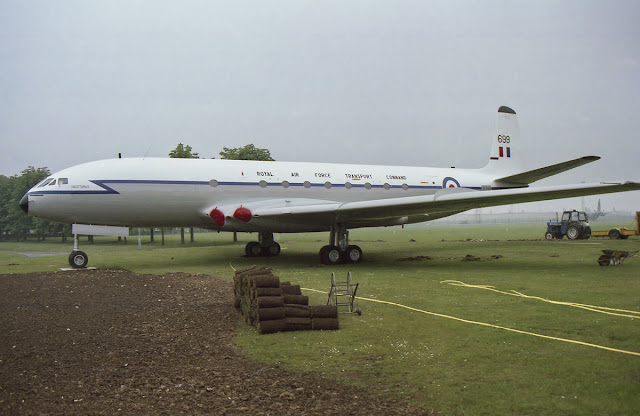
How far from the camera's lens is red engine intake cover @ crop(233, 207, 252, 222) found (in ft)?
50.9

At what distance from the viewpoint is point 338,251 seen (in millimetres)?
15930

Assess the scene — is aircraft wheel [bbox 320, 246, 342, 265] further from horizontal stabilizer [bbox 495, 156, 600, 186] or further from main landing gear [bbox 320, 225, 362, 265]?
horizontal stabilizer [bbox 495, 156, 600, 186]

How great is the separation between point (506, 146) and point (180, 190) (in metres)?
15.9

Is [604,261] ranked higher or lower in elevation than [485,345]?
higher

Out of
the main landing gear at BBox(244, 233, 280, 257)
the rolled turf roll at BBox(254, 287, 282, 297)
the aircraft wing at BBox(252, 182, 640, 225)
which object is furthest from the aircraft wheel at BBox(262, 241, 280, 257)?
the rolled turf roll at BBox(254, 287, 282, 297)

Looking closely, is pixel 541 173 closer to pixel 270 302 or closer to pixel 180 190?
pixel 180 190

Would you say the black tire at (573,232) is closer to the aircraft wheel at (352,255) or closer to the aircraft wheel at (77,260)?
the aircraft wheel at (352,255)

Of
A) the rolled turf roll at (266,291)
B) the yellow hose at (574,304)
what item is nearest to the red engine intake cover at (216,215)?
the yellow hose at (574,304)

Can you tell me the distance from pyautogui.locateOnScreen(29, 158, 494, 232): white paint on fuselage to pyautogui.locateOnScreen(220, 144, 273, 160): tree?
15.0m

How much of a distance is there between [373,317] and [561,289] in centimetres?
502

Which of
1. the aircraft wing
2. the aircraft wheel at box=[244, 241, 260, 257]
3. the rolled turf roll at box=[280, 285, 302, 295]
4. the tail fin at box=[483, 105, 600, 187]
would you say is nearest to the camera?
the rolled turf roll at box=[280, 285, 302, 295]

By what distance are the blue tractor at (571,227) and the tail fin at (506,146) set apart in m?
8.72

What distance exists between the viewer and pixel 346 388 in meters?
4.45

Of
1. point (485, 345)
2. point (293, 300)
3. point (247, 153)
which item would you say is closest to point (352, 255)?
point (293, 300)
